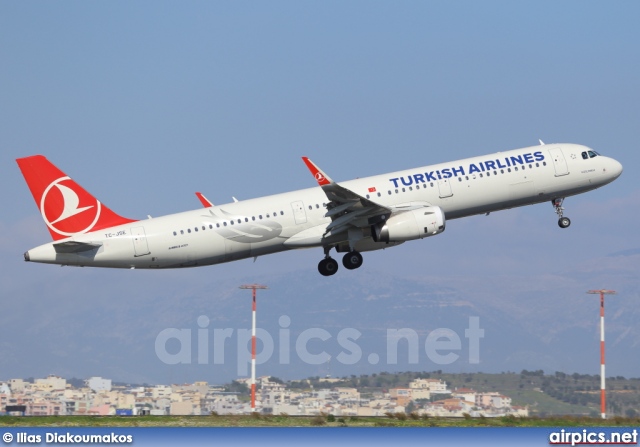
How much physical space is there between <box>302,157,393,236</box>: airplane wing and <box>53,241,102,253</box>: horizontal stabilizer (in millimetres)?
13021

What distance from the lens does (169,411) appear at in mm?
98312

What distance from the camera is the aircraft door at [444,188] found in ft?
222

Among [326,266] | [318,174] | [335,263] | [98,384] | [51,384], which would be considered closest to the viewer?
[318,174]

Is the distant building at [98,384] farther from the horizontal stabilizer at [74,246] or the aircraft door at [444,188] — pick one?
the aircraft door at [444,188]

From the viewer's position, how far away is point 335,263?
70.6 metres

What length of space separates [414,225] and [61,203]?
20666 mm

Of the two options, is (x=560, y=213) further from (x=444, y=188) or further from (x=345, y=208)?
(x=345, y=208)

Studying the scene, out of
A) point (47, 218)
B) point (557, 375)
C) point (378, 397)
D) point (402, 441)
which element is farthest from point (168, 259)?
point (557, 375)

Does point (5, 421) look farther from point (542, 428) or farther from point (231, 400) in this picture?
point (231, 400)

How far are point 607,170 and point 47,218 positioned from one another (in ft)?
114

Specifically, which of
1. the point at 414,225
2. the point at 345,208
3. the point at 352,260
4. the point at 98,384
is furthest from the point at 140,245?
the point at 98,384

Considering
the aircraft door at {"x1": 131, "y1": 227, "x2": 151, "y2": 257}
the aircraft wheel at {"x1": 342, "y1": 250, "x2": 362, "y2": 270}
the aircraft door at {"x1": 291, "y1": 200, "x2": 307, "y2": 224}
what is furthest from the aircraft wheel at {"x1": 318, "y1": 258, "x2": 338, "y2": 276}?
the aircraft door at {"x1": 131, "y1": 227, "x2": 151, "y2": 257}

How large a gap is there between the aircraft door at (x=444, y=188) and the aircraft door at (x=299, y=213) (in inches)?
324

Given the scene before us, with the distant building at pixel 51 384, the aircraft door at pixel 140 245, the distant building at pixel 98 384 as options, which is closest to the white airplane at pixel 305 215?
the aircraft door at pixel 140 245
